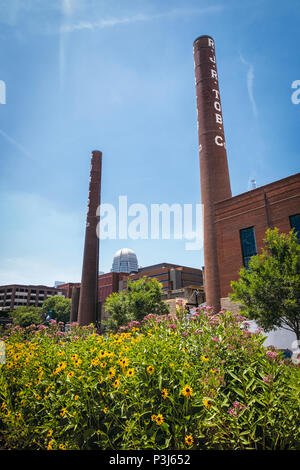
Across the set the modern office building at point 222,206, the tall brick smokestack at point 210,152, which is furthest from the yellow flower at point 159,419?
the tall brick smokestack at point 210,152

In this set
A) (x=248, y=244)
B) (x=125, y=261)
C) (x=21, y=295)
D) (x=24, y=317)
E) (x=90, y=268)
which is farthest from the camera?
(x=125, y=261)

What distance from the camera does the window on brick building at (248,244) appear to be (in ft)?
80.3

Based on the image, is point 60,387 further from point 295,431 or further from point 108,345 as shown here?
point 295,431

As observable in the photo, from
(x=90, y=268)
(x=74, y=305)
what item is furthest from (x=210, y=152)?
(x=74, y=305)

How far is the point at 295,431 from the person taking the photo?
106 inches

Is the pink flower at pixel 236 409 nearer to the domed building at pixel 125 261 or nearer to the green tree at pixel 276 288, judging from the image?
the green tree at pixel 276 288

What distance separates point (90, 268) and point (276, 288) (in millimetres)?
28773

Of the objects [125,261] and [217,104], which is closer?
[217,104]

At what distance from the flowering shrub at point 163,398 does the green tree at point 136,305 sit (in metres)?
23.0

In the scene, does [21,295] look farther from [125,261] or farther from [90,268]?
[90,268]

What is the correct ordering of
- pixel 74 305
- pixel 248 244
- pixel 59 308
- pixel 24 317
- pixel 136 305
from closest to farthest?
pixel 248 244, pixel 136 305, pixel 74 305, pixel 24 317, pixel 59 308

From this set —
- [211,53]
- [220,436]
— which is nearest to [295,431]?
[220,436]

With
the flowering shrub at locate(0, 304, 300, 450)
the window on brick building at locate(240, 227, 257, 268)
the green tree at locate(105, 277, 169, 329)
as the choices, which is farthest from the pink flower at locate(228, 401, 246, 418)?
the green tree at locate(105, 277, 169, 329)

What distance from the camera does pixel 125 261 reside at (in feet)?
433
